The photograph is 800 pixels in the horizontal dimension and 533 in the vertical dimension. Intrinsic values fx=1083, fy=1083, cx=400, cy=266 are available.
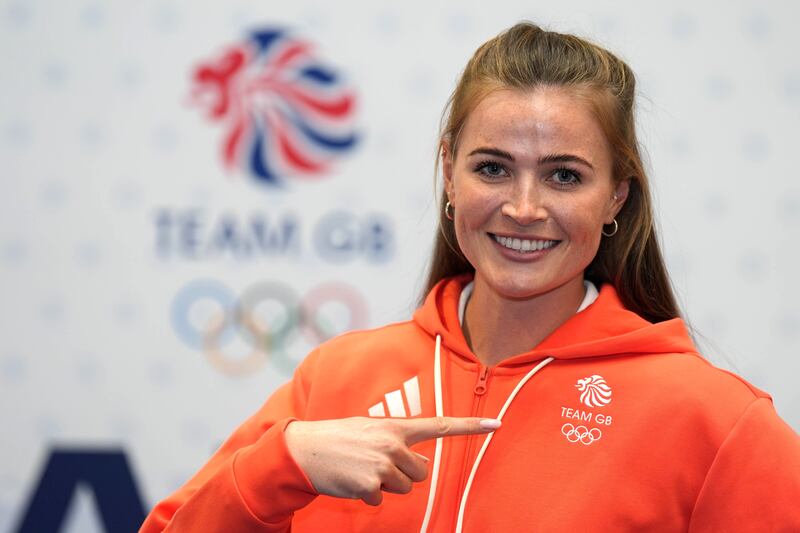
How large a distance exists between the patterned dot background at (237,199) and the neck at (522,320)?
0.80m

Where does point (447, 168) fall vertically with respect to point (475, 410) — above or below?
above

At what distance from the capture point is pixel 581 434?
1.25m

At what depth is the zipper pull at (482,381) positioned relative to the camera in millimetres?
1336

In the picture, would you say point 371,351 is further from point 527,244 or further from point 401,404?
point 527,244

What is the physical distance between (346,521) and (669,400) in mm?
415

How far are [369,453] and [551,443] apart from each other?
23 cm

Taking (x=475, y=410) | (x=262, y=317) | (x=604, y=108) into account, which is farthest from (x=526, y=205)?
(x=262, y=317)

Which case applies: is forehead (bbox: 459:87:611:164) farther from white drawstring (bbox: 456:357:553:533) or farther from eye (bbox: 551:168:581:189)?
white drawstring (bbox: 456:357:553:533)

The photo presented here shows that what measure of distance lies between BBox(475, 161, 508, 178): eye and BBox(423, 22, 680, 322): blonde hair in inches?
3.2

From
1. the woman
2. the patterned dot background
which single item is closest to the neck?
the woman

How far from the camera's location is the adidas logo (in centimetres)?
136

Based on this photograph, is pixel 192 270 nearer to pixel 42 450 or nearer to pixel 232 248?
pixel 232 248

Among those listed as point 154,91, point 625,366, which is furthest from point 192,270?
point 625,366

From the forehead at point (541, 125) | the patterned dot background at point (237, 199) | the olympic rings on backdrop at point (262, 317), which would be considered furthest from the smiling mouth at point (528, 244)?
the olympic rings on backdrop at point (262, 317)
